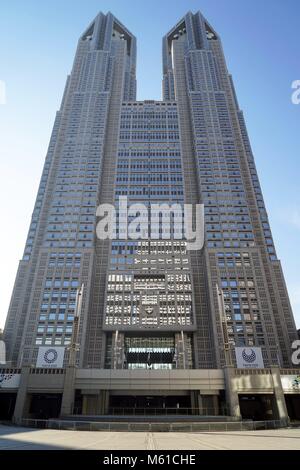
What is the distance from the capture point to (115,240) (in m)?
116

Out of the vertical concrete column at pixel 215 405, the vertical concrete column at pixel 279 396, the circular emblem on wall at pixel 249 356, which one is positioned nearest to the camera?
the vertical concrete column at pixel 279 396

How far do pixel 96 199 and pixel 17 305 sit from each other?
49.0 metres

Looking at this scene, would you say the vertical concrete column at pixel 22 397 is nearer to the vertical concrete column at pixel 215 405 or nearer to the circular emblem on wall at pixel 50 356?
the circular emblem on wall at pixel 50 356

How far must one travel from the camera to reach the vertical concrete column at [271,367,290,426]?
179ft

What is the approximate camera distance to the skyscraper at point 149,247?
3661 inches

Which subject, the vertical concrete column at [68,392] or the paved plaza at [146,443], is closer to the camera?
the paved plaza at [146,443]

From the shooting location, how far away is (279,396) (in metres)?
57.0

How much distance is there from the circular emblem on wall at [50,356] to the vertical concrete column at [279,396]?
45.5 m

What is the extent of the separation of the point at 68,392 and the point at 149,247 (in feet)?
207

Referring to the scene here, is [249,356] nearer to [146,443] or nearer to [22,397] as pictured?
[22,397]

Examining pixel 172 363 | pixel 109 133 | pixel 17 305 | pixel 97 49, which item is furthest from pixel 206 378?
pixel 97 49

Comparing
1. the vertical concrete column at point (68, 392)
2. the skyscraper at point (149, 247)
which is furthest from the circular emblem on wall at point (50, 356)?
the vertical concrete column at point (68, 392)

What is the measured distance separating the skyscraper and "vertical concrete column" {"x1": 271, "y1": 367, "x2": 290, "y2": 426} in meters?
7.00

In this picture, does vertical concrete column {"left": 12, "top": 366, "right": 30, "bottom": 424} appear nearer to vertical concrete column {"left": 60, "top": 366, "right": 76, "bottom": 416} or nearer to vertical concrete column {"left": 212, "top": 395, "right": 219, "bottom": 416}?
vertical concrete column {"left": 60, "top": 366, "right": 76, "bottom": 416}
